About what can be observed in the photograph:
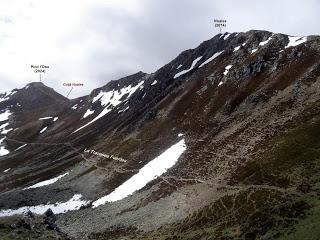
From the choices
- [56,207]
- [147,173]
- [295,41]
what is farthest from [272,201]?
[295,41]

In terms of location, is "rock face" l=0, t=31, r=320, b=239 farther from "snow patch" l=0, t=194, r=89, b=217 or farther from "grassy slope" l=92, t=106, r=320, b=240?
"snow patch" l=0, t=194, r=89, b=217

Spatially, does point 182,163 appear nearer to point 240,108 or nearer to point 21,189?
point 240,108

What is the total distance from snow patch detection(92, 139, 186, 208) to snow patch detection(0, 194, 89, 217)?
14.2 feet

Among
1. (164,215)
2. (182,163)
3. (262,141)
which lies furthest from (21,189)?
(262,141)

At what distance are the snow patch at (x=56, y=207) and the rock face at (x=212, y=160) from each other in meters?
0.50

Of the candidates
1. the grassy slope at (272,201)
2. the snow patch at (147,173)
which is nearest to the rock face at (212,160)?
the grassy slope at (272,201)

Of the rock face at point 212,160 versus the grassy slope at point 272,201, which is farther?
the rock face at point 212,160

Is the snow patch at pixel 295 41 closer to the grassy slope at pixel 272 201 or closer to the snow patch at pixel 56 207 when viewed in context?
the grassy slope at pixel 272 201

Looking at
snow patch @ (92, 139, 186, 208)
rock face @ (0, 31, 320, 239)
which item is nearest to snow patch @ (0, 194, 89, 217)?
rock face @ (0, 31, 320, 239)

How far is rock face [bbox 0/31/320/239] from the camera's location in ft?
206

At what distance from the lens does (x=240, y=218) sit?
60188 millimetres

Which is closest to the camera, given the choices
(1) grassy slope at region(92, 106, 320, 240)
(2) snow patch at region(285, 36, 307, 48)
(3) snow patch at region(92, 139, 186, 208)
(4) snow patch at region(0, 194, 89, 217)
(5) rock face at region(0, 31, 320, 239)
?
(1) grassy slope at region(92, 106, 320, 240)

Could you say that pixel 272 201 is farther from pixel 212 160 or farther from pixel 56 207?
pixel 56 207

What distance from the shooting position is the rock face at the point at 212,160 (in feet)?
206
